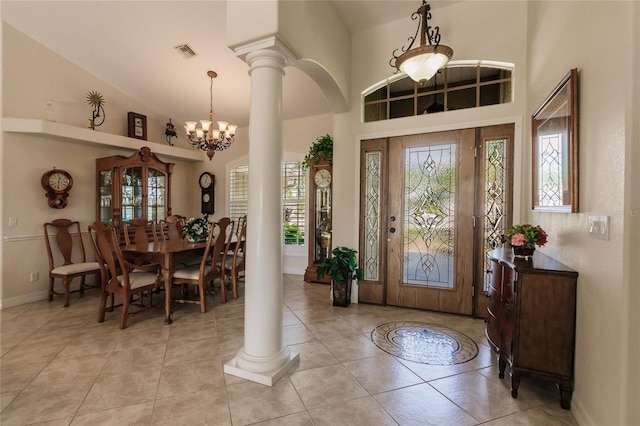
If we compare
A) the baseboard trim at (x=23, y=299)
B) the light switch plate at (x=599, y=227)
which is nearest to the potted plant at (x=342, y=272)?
the light switch plate at (x=599, y=227)

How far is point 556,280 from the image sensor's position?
1.88 meters

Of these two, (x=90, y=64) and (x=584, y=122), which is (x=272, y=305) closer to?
(x=584, y=122)

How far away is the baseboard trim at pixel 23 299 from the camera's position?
372 centimetres

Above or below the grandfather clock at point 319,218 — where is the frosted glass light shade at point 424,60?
above

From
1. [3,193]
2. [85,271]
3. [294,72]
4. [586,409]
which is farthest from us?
[294,72]

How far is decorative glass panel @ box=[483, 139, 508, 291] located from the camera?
3256 millimetres

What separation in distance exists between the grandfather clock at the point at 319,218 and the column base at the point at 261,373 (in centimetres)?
270

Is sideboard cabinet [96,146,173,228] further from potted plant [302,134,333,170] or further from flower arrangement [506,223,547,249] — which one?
flower arrangement [506,223,547,249]

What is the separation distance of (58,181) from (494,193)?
575cm

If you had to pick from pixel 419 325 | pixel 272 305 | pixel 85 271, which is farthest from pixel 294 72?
pixel 85 271

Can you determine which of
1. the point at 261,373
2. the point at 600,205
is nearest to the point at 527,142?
the point at 600,205

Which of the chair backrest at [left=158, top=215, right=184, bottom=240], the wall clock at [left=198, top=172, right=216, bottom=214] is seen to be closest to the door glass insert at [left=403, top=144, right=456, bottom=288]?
the chair backrest at [left=158, top=215, right=184, bottom=240]

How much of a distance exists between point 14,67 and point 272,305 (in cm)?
458

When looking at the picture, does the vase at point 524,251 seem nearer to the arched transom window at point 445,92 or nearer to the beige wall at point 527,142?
the beige wall at point 527,142
